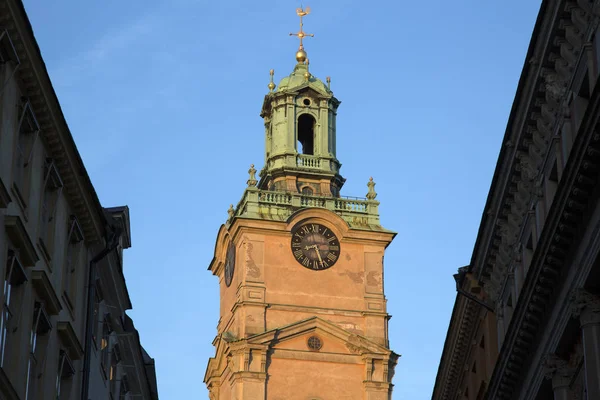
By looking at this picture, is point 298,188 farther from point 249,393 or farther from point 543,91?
point 543,91

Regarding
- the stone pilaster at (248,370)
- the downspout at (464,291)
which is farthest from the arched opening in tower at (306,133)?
the downspout at (464,291)

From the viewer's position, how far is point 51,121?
1227 inches

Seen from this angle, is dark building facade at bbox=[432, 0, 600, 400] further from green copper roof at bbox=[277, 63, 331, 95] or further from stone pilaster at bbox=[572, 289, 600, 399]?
green copper roof at bbox=[277, 63, 331, 95]

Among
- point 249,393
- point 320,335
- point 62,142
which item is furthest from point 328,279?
point 62,142

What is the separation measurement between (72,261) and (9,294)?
645 cm

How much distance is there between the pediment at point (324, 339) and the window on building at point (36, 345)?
56008 millimetres

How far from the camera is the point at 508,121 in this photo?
36469 millimetres

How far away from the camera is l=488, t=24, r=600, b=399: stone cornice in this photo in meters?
27.7

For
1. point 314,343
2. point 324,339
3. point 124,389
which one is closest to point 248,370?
point 314,343

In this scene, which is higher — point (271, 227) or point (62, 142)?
point (271, 227)

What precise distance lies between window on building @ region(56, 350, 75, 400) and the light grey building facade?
0.03 m

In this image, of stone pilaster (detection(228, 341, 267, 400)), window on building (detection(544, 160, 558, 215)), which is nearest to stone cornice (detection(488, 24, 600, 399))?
window on building (detection(544, 160, 558, 215))

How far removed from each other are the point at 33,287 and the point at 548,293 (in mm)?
11973

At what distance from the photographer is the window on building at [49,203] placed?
31703mm
